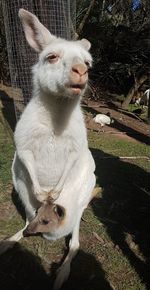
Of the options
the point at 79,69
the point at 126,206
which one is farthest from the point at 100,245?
the point at 79,69

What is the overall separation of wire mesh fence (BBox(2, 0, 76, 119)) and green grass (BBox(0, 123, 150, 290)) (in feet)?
3.42

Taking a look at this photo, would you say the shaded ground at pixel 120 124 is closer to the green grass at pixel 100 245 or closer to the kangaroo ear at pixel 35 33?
the green grass at pixel 100 245

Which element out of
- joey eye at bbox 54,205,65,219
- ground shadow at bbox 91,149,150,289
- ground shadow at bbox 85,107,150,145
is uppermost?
joey eye at bbox 54,205,65,219

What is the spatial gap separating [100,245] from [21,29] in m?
2.98

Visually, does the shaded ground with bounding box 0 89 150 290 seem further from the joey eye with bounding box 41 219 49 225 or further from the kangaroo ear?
the kangaroo ear

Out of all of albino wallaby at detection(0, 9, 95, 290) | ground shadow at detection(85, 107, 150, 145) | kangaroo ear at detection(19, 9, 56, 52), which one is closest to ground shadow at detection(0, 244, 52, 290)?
albino wallaby at detection(0, 9, 95, 290)

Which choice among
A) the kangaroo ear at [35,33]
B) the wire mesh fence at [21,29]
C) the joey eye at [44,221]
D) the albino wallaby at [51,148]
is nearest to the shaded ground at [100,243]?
the albino wallaby at [51,148]

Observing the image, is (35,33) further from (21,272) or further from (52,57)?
(21,272)

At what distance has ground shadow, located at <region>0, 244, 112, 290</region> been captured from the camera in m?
3.16

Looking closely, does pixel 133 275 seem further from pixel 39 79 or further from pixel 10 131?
pixel 10 131

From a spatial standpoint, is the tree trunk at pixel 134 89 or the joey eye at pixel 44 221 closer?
the joey eye at pixel 44 221

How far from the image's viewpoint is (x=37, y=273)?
329 cm

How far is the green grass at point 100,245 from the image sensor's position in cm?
326

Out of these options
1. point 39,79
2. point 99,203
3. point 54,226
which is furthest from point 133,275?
point 39,79
